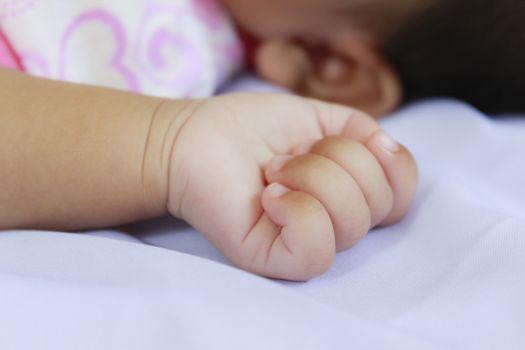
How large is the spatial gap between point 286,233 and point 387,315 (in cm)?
10

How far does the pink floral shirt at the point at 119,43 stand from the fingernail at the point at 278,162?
0.94 ft

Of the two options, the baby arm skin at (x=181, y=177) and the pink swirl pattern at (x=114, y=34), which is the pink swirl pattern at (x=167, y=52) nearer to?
the pink swirl pattern at (x=114, y=34)

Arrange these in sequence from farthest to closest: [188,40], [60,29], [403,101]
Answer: [403,101] < [188,40] < [60,29]

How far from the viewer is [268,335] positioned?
425 mm

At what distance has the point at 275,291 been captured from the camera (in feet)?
1.53

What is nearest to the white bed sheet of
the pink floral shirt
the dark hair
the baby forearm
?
the baby forearm

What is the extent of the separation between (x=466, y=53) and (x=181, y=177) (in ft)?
1.93

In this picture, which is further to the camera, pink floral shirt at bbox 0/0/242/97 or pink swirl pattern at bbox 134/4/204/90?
pink swirl pattern at bbox 134/4/204/90

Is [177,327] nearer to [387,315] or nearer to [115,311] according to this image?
[115,311]

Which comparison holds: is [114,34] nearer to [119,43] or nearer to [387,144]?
[119,43]

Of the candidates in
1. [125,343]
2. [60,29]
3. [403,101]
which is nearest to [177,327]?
[125,343]

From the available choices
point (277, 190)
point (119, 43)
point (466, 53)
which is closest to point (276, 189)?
point (277, 190)

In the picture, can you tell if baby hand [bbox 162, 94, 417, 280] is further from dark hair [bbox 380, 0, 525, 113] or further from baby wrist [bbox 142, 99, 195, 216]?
dark hair [bbox 380, 0, 525, 113]

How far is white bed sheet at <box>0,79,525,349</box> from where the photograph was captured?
1.40 feet
